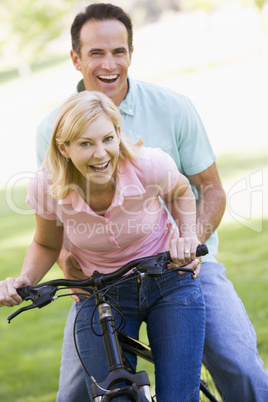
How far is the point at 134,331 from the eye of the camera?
116 inches

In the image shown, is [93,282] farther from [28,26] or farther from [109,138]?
[28,26]

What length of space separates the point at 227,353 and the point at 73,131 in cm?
127

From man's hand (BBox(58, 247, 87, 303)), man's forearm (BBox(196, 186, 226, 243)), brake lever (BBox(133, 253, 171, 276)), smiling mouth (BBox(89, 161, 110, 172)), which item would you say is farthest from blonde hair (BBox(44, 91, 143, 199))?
man's forearm (BBox(196, 186, 226, 243))

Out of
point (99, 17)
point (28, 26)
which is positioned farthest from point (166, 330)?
point (28, 26)

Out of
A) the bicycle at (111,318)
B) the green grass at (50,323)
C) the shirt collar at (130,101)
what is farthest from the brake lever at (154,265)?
the green grass at (50,323)

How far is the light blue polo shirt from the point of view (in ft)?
11.7

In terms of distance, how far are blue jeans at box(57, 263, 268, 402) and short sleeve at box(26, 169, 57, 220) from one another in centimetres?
87

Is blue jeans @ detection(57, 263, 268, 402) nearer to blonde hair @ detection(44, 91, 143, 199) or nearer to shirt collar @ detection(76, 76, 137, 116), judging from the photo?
blonde hair @ detection(44, 91, 143, 199)

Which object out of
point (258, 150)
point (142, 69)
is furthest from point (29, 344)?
point (142, 69)

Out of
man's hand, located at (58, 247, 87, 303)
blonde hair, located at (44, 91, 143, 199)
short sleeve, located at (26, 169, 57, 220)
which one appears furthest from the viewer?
man's hand, located at (58, 247, 87, 303)

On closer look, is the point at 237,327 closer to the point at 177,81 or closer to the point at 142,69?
the point at 177,81

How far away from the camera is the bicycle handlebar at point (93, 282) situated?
2523 mm

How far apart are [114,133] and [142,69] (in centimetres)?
2651

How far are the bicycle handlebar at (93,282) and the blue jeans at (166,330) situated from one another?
1.00 feet
